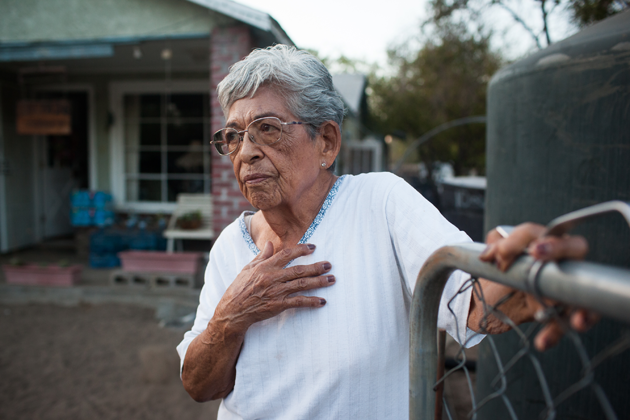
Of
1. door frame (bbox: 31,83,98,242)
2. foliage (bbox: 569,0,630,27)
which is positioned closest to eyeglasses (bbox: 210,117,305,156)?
foliage (bbox: 569,0,630,27)

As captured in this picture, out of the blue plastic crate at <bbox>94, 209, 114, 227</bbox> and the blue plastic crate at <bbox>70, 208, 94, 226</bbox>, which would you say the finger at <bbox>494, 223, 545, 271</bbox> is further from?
the blue plastic crate at <bbox>70, 208, 94, 226</bbox>

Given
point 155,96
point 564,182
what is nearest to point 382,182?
point 564,182

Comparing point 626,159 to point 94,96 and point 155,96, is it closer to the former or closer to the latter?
point 155,96

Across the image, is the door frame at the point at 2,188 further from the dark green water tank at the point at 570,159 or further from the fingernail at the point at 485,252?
the fingernail at the point at 485,252

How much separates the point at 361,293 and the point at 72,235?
28.5 feet

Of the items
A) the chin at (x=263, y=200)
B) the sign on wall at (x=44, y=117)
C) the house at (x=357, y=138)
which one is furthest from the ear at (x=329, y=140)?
the house at (x=357, y=138)

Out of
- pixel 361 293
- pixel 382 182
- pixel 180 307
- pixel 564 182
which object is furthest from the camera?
pixel 180 307

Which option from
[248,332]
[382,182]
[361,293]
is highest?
[382,182]

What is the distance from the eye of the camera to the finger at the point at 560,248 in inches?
20.8

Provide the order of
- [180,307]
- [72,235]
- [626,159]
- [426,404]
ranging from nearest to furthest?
1. [426,404]
2. [626,159]
3. [180,307]
4. [72,235]

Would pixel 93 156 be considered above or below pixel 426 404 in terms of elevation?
above

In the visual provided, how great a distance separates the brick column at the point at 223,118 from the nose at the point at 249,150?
10.9ft

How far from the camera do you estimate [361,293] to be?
1.29m

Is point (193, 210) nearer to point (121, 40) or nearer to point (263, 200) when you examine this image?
point (121, 40)
